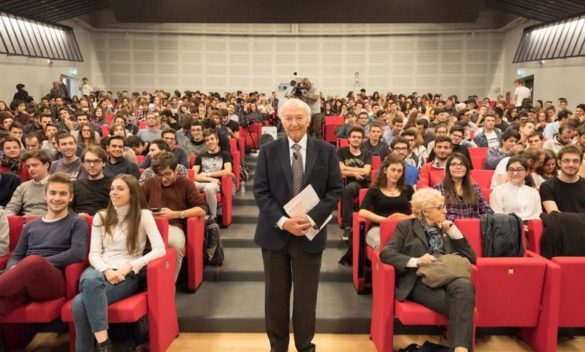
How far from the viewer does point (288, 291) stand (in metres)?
2.89

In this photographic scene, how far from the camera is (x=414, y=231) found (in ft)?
10.8

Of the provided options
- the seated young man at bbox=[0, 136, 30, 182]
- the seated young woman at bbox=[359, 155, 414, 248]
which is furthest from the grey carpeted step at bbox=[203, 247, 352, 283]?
the seated young man at bbox=[0, 136, 30, 182]

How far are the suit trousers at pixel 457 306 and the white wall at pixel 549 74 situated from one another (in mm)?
10677

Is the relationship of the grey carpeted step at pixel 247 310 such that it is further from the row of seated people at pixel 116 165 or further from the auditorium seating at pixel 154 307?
the row of seated people at pixel 116 165

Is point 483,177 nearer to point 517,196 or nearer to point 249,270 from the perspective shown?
point 517,196

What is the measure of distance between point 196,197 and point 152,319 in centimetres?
114

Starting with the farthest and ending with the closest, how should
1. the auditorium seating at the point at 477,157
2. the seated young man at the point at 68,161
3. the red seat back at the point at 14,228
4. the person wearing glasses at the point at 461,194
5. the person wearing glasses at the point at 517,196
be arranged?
the auditorium seating at the point at 477,157
the seated young man at the point at 68,161
the person wearing glasses at the point at 517,196
the person wearing glasses at the point at 461,194
the red seat back at the point at 14,228

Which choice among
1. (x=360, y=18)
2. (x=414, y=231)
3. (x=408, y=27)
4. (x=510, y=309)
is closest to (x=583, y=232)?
(x=510, y=309)

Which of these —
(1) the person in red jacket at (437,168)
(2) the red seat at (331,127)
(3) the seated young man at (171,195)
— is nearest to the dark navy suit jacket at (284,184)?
(3) the seated young man at (171,195)

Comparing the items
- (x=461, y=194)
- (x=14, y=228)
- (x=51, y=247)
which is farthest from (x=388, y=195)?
(x=14, y=228)

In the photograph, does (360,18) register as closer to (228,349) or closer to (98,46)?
(98,46)

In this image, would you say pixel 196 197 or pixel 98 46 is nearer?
pixel 196 197

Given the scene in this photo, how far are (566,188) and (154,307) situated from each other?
2.94m

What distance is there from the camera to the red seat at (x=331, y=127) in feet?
32.5
